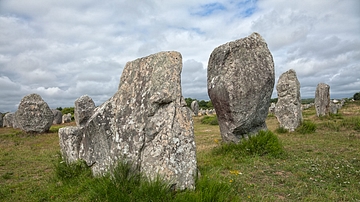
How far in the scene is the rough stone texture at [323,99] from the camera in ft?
70.0

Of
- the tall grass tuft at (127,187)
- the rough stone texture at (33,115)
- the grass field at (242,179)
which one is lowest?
the grass field at (242,179)

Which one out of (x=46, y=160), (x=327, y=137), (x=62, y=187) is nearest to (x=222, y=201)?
(x=62, y=187)

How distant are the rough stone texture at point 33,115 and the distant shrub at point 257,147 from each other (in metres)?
15.3

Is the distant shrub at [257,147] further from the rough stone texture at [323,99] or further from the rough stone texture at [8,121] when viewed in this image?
the rough stone texture at [8,121]

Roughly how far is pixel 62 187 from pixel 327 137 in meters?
11.0

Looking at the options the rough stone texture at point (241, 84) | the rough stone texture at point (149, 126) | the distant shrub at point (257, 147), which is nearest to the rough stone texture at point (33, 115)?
the rough stone texture at point (241, 84)

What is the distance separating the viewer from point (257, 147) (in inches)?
339

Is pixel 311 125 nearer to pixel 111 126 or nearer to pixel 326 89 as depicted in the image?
pixel 326 89

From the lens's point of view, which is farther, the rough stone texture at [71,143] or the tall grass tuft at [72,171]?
the rough stone texture at [71,143]

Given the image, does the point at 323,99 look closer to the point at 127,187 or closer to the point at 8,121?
the point at 127,187

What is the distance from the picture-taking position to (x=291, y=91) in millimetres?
15164

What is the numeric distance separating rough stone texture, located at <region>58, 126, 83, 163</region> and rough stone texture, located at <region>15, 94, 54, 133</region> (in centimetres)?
1432

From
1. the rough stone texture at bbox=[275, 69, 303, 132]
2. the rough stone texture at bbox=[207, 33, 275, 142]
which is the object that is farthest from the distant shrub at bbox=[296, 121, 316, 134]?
the rough stone texture at bbox=[207, 33, 275, 142]

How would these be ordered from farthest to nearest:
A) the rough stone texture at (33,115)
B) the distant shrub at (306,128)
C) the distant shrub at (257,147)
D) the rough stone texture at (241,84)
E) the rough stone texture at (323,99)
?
the rough stone texture at (323,99)
the rough stone texture at (33,115)
the distant shrub at (306,128)
the rough stone texture at (241,84)
the distant shrub at (257,147)
